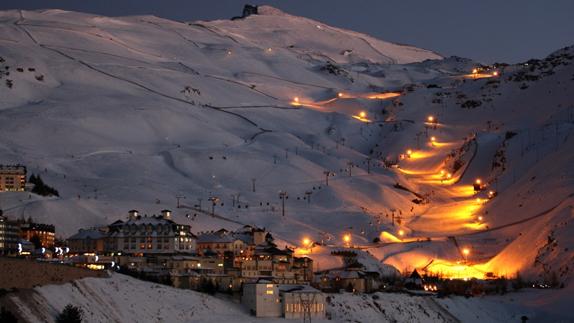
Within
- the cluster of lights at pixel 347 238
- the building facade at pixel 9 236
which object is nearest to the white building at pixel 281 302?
the building facade at pixel 9 236

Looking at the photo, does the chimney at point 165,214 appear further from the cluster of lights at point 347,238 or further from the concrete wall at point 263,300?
the concrete wall at point 263,300

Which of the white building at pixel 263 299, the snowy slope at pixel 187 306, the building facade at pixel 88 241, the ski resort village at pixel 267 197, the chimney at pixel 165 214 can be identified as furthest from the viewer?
the chimney at pixel 165 214

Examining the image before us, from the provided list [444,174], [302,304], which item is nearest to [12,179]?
[302,304]

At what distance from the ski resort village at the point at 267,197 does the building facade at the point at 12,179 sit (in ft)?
0.70

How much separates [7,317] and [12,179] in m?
60.3

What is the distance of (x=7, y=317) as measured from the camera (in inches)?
1903

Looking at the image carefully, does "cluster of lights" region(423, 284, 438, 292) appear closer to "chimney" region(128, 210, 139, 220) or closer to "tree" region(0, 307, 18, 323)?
"chimney" region(128, 210, 139, 220)

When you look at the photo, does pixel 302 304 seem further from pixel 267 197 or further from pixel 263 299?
pixel 267 197

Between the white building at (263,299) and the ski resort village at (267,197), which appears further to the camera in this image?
→ the ski resort village at (267,197)

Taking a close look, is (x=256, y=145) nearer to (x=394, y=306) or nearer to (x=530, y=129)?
(x=530, y=129)

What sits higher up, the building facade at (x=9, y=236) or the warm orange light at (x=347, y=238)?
the warm orange light at (x=347, y=238)

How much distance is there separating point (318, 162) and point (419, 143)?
31.4m

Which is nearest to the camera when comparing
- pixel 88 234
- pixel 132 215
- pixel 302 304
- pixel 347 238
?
pixel 302 304

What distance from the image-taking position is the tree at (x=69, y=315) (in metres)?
51.8
